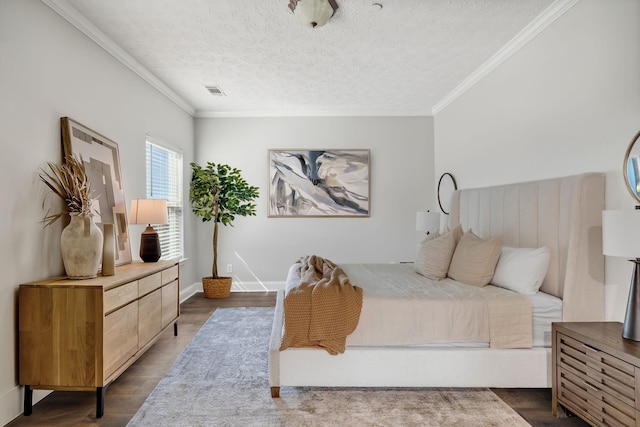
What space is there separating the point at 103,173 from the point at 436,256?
9.89ft

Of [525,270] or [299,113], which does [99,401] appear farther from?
[299,113]

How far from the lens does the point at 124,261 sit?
132 inches

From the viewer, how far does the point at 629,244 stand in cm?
184

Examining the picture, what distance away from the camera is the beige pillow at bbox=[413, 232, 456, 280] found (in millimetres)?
3322

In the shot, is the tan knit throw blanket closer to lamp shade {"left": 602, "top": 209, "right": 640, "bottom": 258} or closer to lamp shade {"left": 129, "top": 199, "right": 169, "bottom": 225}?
lamp shade {"left": 602, "top": 209, "right": 640, "bottom": 258}

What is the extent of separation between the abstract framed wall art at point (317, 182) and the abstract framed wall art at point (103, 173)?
2.54 m

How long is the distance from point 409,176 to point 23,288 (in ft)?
Result: 16.1

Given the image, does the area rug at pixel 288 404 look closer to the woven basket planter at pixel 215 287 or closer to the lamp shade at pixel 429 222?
the woven basket planter at pixel 215 287

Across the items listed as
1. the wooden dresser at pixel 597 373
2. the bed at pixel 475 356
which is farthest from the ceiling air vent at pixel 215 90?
the wooden dresser at pixel 597 373

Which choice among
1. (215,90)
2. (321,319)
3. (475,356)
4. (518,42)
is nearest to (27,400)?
(321,319)

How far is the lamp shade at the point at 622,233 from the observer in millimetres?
1821

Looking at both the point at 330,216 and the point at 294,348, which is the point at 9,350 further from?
the point at 330,216

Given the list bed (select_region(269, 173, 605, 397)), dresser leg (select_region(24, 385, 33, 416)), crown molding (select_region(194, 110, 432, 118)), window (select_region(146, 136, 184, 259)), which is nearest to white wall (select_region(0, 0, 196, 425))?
dresser leg (select_region(24, 385, 33, 416))

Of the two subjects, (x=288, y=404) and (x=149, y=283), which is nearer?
(x=288, y=404)
